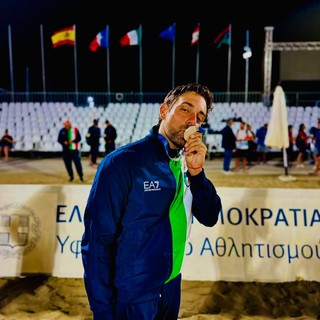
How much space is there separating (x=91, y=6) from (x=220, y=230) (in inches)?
1274

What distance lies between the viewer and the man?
5.83ft

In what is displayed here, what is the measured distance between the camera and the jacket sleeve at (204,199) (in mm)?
2043

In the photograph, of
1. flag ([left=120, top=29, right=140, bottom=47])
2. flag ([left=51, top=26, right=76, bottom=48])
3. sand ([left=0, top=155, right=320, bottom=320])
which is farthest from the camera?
flag ([left=120, top=29, right=140, bottom=47])

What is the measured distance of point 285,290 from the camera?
4.30 m

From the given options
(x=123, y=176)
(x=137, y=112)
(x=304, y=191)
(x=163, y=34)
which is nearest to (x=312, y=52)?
(x=163, y=34)

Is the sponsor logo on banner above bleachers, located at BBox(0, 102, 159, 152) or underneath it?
underneath

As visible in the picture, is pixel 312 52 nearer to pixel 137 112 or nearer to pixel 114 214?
pixel 137 112

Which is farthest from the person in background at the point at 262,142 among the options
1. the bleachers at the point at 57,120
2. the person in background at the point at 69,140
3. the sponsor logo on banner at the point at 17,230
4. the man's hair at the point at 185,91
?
the man's hair at the point at 185,91

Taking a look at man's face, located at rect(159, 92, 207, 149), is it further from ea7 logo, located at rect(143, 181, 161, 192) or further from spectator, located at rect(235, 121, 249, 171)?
spectator, located at rect(235, 121, 249, 171)

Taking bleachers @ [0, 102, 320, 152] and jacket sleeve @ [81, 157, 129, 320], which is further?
bleachers @ [0, 102, 320, 152]

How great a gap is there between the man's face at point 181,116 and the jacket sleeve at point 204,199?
228 mm

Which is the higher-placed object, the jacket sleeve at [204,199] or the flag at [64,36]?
the flag at [64,36]

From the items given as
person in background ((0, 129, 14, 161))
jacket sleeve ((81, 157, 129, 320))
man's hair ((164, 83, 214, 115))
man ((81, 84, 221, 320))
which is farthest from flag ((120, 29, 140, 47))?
jacket sleeve ((81, 157, 129, 320))

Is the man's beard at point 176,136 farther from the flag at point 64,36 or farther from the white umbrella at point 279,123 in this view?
the flag at point 64,36
